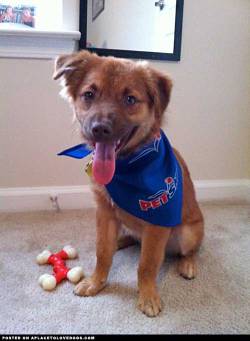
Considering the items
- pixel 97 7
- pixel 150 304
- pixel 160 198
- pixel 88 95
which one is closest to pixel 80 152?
pixel 88 95

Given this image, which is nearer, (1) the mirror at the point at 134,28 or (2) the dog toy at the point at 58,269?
(2) the dog toy at the point at 58,269

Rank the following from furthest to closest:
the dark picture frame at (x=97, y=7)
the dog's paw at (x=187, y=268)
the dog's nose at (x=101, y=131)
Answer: the dark picture frame at (x=97, y=7)
the dog's paw at (x=187, y=268)
the dog's nose at (x=101, y=131)

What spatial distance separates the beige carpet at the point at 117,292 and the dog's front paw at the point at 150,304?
22mm

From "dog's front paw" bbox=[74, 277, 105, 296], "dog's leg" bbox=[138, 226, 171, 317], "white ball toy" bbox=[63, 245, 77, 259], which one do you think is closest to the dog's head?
"dog's leg" bbox=[138, 226, 171, 317]

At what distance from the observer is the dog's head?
1156mm

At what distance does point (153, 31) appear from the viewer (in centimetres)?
214

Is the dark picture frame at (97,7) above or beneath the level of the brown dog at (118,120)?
above

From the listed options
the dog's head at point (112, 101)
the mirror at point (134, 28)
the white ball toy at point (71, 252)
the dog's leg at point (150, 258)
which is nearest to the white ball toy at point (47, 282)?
the white ball toy at point (71, 252)

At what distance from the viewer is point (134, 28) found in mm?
2111

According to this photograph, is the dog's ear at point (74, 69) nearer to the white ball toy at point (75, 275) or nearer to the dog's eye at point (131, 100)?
the dog's eye at point (131, 100)

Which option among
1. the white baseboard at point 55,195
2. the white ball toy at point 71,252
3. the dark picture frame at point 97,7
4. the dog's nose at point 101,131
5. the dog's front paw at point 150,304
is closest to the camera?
the dog's nose at point 101,131

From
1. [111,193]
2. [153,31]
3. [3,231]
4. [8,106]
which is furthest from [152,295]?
[153,31]

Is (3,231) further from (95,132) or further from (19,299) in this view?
(95,132)

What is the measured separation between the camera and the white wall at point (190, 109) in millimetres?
2031
